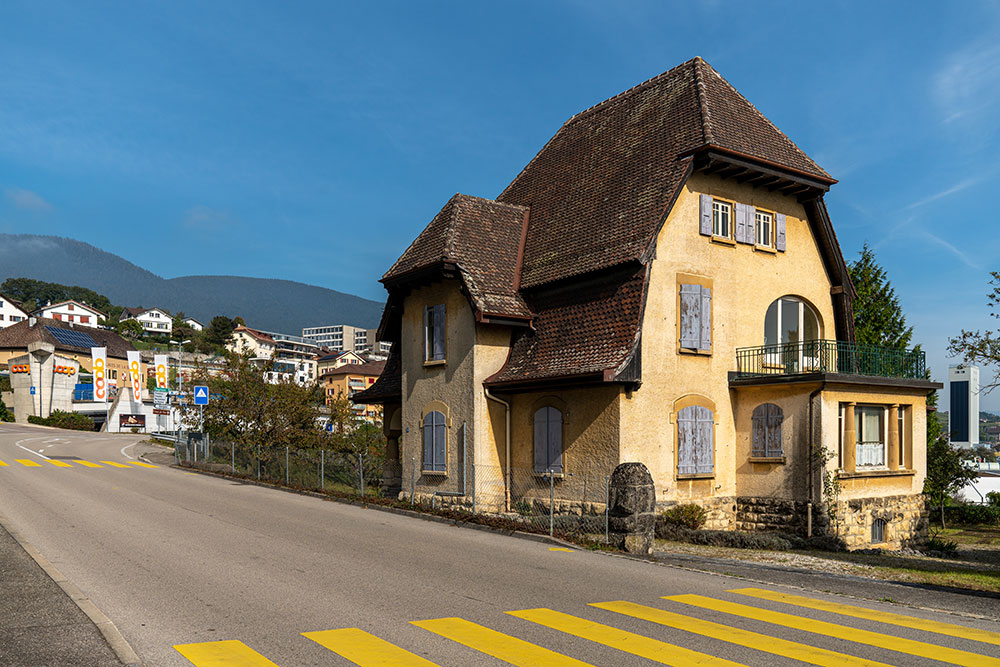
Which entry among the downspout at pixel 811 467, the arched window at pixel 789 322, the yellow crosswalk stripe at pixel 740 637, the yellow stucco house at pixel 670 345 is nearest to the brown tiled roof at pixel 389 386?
the yellow stucco house at pixel 670 345

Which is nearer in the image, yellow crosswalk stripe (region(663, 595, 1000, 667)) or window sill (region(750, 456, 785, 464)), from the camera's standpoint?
yellow crosswalk stripe (region(663, 595, 1000, 667))

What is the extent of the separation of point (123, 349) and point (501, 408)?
291 feet

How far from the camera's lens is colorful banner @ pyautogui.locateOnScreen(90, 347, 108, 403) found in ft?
240

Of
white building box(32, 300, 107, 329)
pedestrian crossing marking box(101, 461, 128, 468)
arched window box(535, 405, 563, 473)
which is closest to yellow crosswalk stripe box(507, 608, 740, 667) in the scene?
arched window box(535, 405, 563, 473)

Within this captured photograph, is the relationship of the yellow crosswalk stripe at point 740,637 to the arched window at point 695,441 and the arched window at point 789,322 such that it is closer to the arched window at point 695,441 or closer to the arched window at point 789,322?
the arched window at point 695,441

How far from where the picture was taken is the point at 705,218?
68.9ft

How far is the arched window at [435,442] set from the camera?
73.4 feet

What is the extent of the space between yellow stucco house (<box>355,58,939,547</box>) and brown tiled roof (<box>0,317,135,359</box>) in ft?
241

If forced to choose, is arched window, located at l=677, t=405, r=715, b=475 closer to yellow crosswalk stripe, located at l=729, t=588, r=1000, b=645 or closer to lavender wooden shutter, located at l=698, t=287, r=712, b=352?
lavender wooden shutter, located at l=698, t=287, r=712, b=352

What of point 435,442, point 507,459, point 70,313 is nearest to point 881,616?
point 507,459

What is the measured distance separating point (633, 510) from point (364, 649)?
8.26 metres

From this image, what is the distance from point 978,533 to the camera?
107ft

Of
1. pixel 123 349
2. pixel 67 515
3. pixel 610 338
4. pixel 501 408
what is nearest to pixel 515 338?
pixel 501 408

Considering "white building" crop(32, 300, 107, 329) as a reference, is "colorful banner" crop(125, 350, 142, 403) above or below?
below
